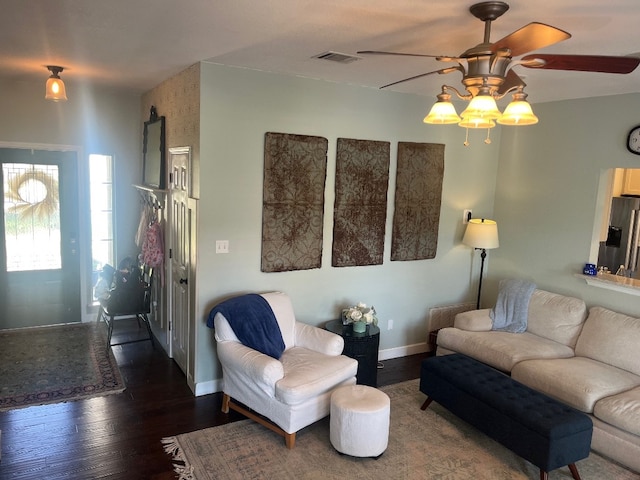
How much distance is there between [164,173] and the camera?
15.6 feet

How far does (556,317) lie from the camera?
438 cm

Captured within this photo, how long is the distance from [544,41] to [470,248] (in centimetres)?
363

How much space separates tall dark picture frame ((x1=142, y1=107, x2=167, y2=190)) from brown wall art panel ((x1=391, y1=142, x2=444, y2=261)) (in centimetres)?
234

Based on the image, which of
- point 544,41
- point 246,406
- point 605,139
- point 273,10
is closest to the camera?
point 544,41

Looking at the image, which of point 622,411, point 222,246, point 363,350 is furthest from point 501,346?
point 222,246

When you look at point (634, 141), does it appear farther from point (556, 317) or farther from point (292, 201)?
point (292, 201)

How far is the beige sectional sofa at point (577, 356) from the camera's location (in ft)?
10.5

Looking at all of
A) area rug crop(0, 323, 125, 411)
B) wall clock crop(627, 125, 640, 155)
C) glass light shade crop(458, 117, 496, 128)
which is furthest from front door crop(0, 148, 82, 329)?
wall clock crop(627, 125, 640, 155)

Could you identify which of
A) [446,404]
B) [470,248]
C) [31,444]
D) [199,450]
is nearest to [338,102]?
[470,248]

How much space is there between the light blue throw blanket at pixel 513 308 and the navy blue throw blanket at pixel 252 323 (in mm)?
2193

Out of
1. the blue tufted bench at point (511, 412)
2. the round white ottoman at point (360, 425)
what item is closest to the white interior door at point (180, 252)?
the round white ottoman at point (360, 425)

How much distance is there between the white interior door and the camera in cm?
412

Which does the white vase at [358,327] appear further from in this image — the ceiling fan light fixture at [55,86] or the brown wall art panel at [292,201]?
the ceiling fan light fixture at [55,86]

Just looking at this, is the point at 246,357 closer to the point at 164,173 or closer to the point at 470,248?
the point at 164,173
